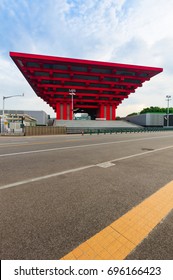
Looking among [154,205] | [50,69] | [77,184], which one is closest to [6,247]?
[77,184]

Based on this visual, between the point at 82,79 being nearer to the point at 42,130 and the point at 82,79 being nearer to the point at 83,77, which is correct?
A: the point at 83,77

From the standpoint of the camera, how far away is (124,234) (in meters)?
2.31

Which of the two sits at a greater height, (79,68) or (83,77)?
(79,68)

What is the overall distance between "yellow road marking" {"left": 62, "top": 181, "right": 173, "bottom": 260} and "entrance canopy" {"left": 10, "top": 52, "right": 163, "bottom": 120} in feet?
150

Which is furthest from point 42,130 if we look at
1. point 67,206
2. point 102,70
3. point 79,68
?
point 102,70

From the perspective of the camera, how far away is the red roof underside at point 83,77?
1690 inches

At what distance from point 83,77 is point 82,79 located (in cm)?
90

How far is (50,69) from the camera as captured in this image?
44375 millimetres

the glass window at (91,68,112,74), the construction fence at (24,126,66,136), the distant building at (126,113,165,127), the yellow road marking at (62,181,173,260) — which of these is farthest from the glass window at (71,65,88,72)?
the yellow road marking at (62,181,173,260)

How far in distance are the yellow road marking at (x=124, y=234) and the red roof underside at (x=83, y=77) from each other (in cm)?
4656

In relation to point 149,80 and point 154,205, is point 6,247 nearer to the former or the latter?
point 154,205

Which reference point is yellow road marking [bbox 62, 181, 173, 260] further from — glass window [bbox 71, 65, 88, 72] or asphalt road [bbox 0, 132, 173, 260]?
glass window [bbox 71, 65, 88, 72]

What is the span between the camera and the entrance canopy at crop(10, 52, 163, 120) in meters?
43.2

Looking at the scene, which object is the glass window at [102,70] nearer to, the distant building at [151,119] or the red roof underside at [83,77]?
the red roof underside at [83,77]
